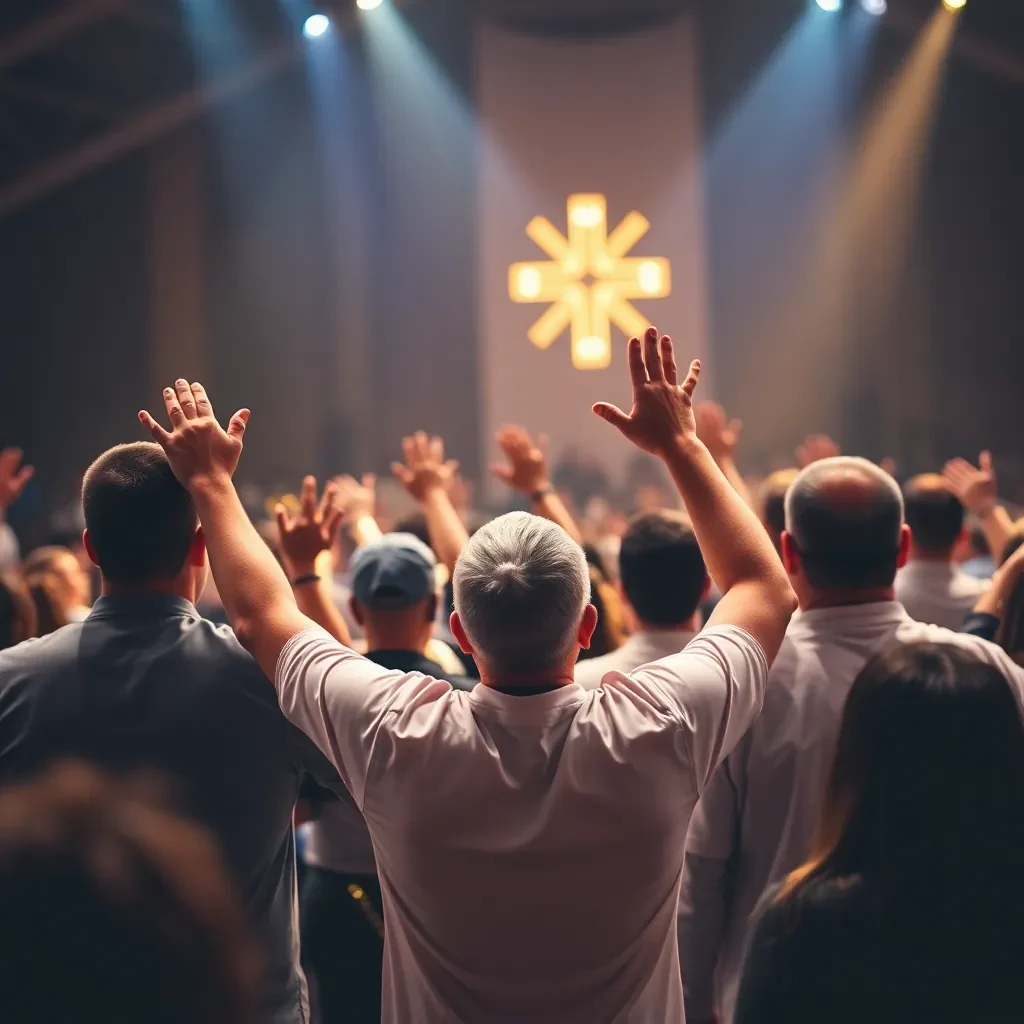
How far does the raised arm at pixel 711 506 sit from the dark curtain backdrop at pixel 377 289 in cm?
937

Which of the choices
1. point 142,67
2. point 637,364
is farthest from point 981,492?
point 142,67

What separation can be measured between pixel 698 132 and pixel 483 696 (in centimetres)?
993

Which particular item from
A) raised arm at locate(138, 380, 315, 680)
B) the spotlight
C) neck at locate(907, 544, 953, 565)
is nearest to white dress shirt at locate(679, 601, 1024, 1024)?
raised arm at locate(138, 380, 315, 680)

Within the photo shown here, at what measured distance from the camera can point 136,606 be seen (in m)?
1.57

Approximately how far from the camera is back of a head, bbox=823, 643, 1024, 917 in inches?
43.9

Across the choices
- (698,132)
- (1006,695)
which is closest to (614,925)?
(1006,695)

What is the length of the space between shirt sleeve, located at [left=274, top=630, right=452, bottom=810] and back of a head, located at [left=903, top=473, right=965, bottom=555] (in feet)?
6.07

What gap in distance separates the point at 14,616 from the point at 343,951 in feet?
3.67

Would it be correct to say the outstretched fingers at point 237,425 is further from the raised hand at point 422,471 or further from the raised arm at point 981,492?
the raised arm at point 981,492

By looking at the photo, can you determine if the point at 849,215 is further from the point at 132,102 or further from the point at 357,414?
the point at 132,102

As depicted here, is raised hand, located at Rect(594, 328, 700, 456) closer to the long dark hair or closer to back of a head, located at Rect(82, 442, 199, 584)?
the long dark hair

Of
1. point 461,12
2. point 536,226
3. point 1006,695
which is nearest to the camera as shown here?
point 1006,695

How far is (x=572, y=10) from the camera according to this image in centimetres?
1089

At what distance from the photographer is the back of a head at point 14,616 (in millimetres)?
2627
